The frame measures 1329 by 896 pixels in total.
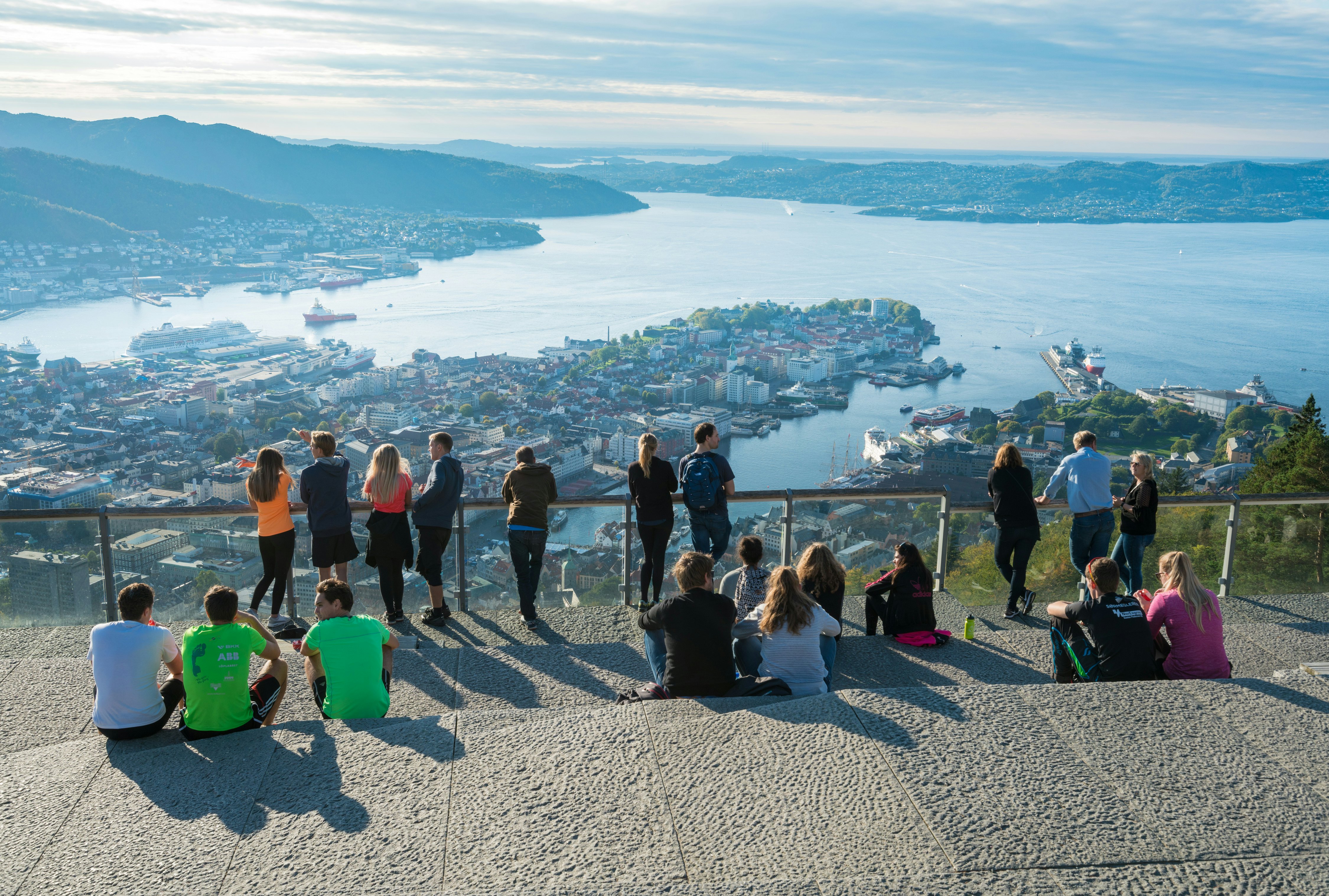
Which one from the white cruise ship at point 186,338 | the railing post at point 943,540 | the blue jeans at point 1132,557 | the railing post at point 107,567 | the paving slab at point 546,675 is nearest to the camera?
the paving slab at point 546,675

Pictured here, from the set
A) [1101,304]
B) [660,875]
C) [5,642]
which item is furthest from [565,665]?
[1101,304]

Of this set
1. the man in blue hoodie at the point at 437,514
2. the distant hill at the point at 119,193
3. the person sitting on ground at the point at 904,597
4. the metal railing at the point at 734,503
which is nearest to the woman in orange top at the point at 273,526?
the metal railing at the point at 734,503

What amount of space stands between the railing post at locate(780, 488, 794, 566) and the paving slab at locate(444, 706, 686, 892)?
7.90 ft

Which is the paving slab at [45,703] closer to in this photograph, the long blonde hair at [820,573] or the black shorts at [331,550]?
the black shorts at [331,550]

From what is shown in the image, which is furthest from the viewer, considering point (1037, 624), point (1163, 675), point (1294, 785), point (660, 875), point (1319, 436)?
point (1319, 436)

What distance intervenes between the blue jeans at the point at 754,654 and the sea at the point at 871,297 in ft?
84.1

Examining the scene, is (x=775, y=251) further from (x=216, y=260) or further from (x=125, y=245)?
(x=125, y=245)

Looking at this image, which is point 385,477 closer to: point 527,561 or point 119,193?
point 527,561

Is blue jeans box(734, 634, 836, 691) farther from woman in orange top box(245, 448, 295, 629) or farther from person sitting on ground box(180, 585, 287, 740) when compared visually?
woman in orange top box(245, 448, 295, 629)

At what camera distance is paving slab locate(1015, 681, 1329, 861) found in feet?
9.53

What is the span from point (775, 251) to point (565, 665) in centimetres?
10239

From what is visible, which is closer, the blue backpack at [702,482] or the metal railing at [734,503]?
the metal railing at [734,503]

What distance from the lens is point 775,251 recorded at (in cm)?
10375

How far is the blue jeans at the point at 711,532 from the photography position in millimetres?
5699
